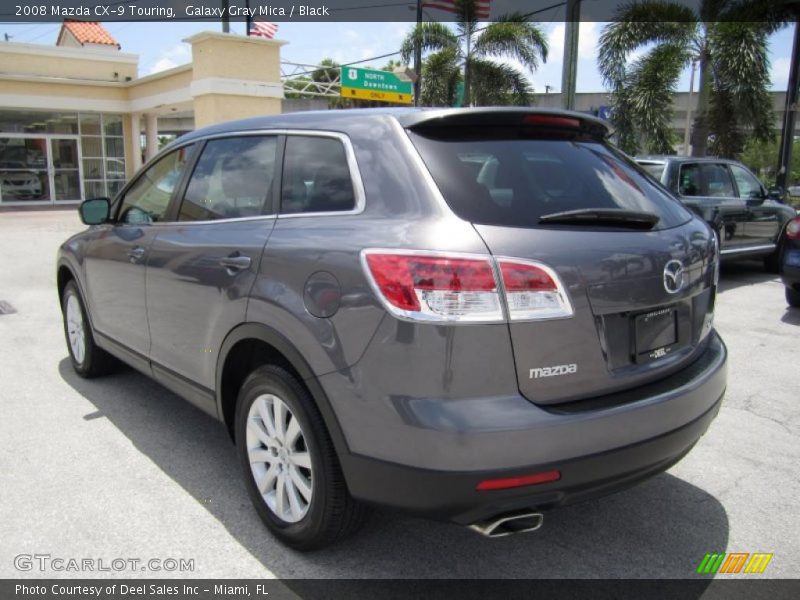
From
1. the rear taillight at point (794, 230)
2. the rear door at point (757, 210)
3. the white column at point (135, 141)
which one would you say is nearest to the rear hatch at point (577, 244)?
the rear taillight at point (794, 230)

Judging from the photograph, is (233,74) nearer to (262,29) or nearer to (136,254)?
(262,29)

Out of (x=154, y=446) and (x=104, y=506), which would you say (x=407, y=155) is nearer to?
(x=104, y=506)

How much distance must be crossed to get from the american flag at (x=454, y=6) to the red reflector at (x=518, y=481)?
22504 millimetres

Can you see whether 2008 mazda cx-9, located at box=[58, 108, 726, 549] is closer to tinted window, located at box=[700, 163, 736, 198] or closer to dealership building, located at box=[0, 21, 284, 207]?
tinted window, located at box=[700, 163, 736, 198]

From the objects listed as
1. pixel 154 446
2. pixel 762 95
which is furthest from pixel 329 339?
pixel 762 95

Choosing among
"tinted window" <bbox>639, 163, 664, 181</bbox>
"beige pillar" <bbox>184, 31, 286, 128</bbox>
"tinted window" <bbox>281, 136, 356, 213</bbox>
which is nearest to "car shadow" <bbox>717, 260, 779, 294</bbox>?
"tinted window" <bbox>639, 163, 664, 181</bbox>

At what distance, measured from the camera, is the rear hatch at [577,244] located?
7.63 feet

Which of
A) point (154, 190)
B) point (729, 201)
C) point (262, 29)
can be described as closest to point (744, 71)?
point (729, 201)

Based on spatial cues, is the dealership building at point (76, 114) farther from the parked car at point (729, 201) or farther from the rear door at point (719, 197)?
the rear door at point (719, 197)

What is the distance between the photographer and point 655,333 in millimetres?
2635

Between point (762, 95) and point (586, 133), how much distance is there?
60.2 ft

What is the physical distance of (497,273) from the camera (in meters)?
2.25

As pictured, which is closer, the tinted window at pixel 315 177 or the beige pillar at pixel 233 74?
the tinted window at pixel 315 177

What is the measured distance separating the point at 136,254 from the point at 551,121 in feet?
8.10
